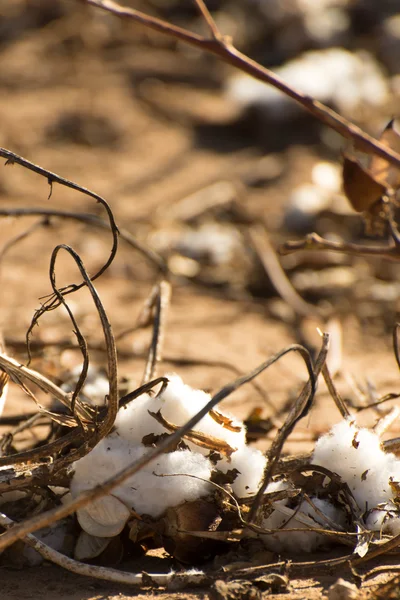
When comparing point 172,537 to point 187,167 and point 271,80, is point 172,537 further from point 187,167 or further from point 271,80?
point 187,167

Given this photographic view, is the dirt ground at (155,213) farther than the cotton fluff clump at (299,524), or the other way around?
the dirt ground at (155,213)

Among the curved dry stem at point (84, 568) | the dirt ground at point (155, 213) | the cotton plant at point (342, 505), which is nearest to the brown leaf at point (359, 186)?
the dirt ground at point (155, 213)

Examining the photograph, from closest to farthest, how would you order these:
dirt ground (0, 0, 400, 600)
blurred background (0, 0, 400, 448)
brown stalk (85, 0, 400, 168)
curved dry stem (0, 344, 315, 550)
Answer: curved dry stem (0, 344, 315, 550) → brown stalk (85, 0, 400, 168) → dirt ground (0, 0, 400, 600) → blurred background (0, 0, 400, 448)

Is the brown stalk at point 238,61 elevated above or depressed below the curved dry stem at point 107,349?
above

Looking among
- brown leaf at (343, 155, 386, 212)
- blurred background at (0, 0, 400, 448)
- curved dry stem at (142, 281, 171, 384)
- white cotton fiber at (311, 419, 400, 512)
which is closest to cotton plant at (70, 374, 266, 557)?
white cotton fiber at (311, 419, 400, 512)

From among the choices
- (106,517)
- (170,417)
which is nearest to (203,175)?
(170,417)

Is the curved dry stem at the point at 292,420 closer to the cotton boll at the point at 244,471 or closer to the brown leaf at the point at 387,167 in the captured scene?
the cotton boll at the point at 244,471

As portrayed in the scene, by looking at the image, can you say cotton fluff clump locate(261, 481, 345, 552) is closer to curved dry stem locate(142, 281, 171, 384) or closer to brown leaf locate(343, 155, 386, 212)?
curved dry stem locate(142, 281, 171, 384)
